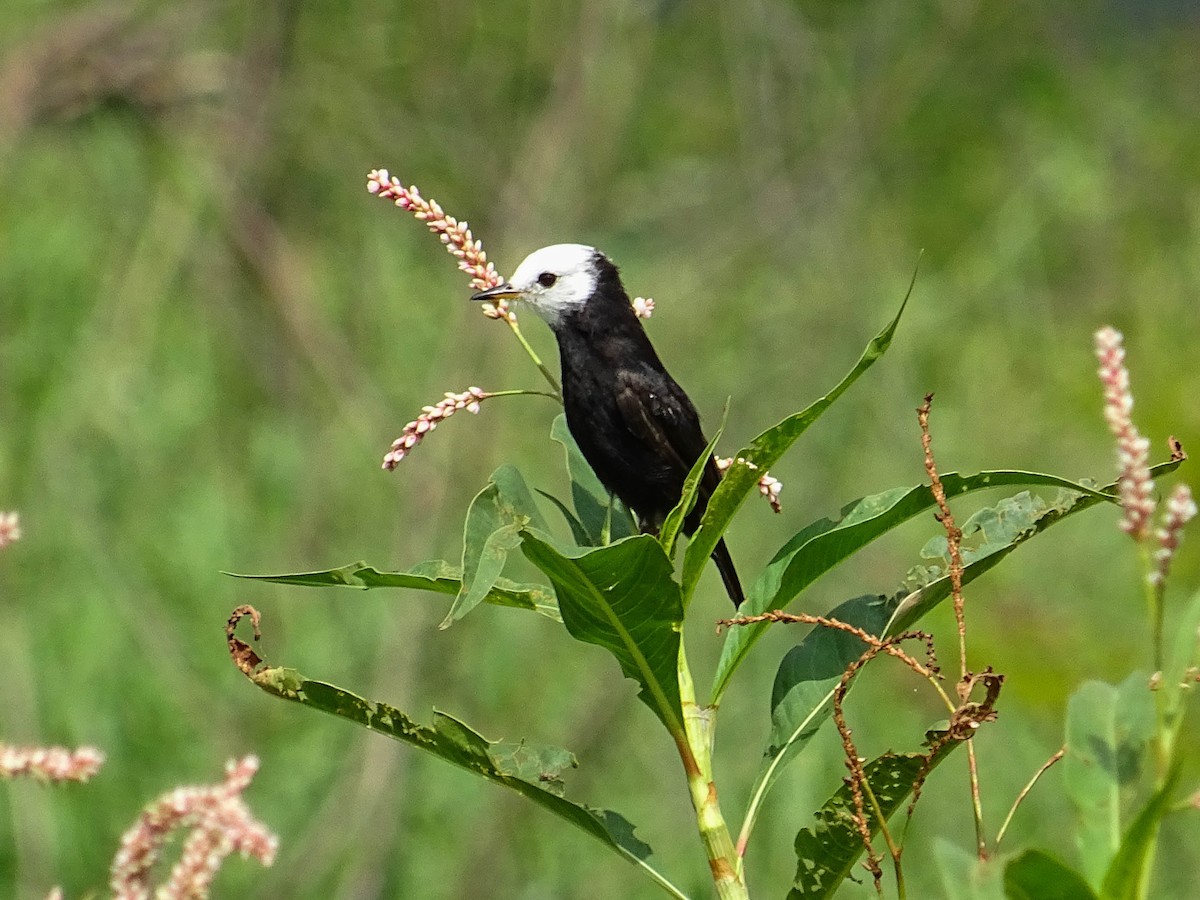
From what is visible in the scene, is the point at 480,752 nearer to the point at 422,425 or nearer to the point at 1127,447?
the point at 422,425

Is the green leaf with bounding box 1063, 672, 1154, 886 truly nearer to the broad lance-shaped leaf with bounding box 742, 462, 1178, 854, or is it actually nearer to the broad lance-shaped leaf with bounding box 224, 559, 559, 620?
the broad lance-shaped leaf with bounding box 742, 462, 1178, 854

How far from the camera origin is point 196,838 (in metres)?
1.81

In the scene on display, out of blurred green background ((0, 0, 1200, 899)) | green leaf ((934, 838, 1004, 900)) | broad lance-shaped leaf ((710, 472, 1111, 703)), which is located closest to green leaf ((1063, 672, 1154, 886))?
green leaf ((934, 838, 1004, 900))

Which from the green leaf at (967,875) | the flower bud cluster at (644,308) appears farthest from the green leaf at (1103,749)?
the flower bud cluster at (644,308)

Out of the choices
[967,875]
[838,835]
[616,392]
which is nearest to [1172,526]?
[967,875]

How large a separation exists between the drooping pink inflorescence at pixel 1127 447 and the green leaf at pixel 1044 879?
0.27m

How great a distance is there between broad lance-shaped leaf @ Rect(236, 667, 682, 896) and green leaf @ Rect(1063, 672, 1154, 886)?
19.8 inches

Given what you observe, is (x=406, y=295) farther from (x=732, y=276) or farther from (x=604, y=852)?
(x=604, y=852)

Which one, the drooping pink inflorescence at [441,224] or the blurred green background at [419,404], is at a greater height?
the blurred green background at [419,404]

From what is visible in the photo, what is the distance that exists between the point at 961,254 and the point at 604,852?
4809 millimetres

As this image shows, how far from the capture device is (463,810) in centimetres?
628

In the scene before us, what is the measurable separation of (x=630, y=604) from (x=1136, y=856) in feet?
1.88

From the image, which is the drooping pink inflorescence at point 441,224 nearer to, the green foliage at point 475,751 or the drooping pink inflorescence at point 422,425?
the drooping pink inflorescence at point 422,425

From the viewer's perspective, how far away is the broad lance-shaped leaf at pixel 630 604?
60.6 inches
